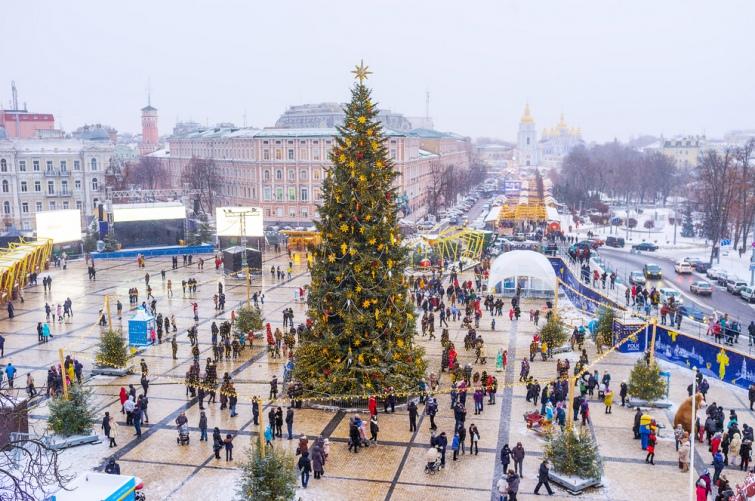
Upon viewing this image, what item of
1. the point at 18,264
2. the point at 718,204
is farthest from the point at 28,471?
the point at 718,204

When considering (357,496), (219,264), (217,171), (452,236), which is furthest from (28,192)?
(357,496)

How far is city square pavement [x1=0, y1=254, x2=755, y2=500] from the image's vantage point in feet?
57.9

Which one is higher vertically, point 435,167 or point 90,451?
point 435,167

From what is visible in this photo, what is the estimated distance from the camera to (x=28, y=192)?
73062 millimetres

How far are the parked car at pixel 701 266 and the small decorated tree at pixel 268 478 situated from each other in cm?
4324

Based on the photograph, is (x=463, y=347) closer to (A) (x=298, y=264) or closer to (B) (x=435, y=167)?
(A) (x=298, y=264)

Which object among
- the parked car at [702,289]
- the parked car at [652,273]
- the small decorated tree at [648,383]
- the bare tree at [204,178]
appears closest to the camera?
the small decorated tree at [648,383]

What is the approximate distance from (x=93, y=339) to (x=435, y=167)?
82956 mm

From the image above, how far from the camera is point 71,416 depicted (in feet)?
65.7

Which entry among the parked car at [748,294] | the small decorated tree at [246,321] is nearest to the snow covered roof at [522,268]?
the parked car at [748,294]

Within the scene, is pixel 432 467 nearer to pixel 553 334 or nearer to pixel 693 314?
pixel 553 334

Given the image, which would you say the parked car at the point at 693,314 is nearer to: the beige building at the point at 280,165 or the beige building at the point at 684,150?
the beige building at the point at 280,165

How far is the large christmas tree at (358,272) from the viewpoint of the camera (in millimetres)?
22047

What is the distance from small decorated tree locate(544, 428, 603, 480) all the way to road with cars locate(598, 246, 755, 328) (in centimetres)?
2098
